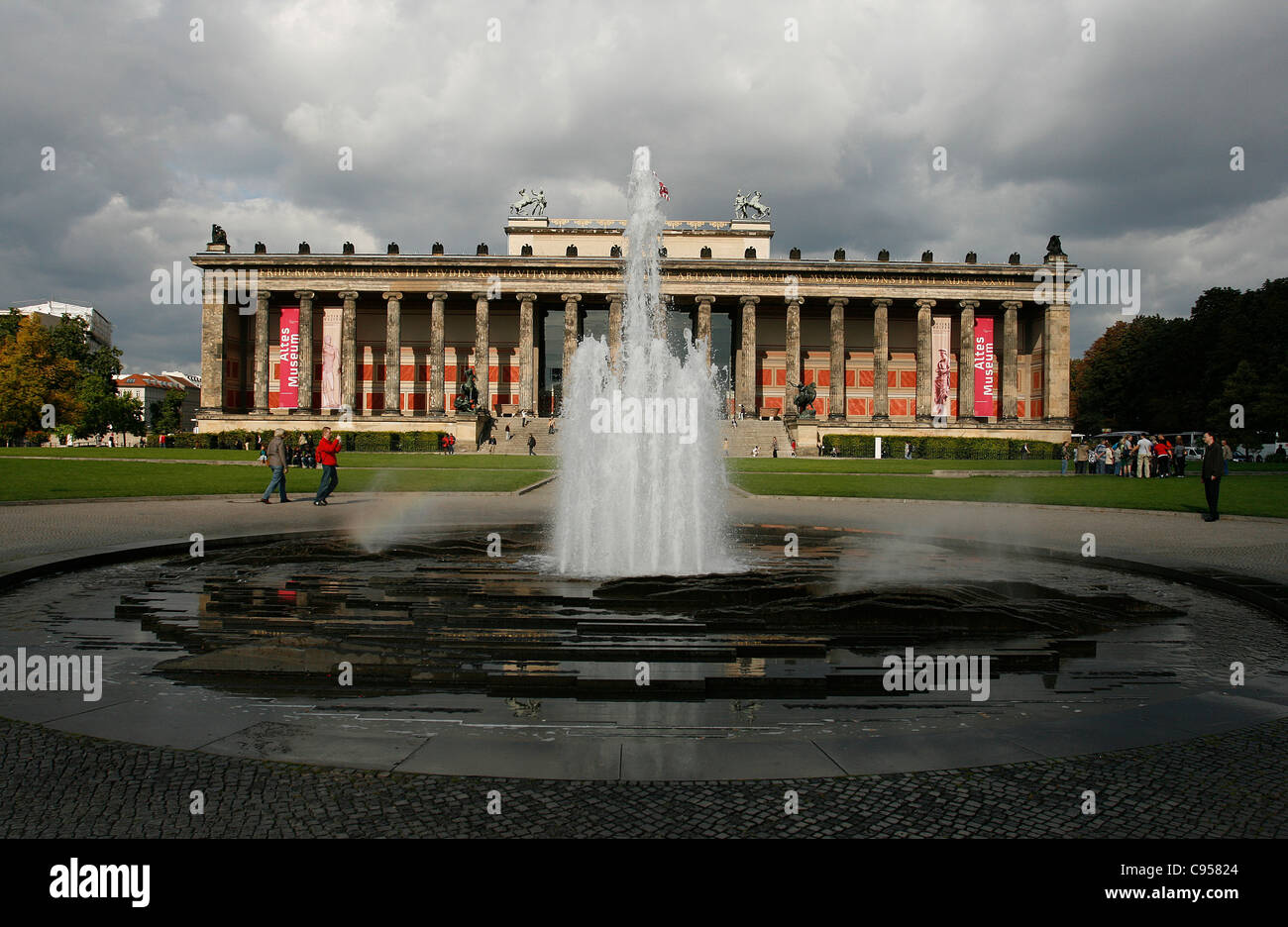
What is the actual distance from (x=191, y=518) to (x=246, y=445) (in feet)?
150

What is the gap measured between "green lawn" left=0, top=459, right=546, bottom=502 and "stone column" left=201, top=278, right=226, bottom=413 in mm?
33580

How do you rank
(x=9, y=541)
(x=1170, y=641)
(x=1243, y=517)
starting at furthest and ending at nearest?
(x=1243, y=517) → (x=9, y=541) → (x=1170, y=641)

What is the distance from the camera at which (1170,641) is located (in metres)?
7.59

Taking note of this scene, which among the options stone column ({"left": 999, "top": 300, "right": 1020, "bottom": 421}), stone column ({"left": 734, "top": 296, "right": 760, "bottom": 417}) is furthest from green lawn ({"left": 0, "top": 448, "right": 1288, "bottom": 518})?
stone column ({"left": 999, "top": 300, "right": 1020, "bottom": 421})

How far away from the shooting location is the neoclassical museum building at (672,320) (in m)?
66.8

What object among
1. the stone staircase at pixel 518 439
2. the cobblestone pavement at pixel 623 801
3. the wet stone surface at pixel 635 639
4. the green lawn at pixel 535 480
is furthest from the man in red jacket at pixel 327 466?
the stone staircase at pixel 518 439

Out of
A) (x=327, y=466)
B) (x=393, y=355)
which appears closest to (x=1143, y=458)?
(x=327, y=466)

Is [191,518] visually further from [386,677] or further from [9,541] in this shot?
[386,677]

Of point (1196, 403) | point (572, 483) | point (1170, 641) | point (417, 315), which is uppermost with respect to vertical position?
point (417, 315)

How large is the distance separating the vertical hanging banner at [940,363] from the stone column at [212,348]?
6127 centimetres

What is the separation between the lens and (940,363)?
66.5 m

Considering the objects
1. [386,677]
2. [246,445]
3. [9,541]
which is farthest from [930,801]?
[246,445]

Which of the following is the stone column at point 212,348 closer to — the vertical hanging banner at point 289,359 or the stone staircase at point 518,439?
the vertical hanging banner at point 289,359
